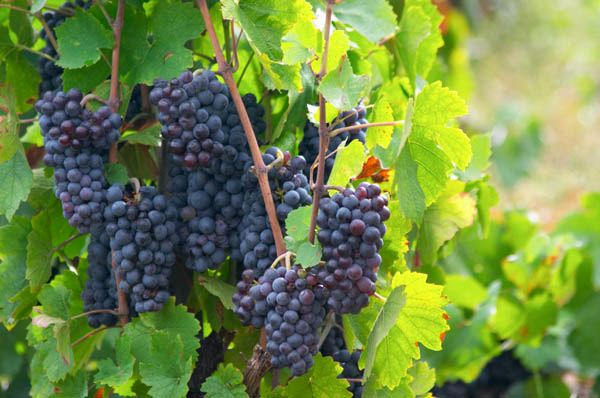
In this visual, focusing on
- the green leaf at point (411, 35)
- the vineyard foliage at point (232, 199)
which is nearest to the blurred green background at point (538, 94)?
the green leaf at point (411, 35)

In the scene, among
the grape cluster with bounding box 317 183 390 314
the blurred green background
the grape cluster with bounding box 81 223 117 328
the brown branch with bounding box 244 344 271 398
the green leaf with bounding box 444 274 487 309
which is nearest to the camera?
the grape cluster with bounding box 317 183 390 314

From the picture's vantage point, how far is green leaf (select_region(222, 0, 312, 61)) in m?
0.78

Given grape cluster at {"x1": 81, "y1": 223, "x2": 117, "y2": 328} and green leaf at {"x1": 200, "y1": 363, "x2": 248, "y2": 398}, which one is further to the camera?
grape cluster at {"x1": 81, "y1": 223, "x2": 117, "y2": 328}

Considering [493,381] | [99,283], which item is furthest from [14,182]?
[493,381]

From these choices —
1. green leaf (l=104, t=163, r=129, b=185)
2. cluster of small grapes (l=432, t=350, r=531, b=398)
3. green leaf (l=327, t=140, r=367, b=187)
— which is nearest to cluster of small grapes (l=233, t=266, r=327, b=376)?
green leaf (l=327, t=140, r=367, b=187)

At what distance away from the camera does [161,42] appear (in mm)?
896

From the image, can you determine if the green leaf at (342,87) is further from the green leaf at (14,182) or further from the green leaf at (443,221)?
the green leaf at (14,182)

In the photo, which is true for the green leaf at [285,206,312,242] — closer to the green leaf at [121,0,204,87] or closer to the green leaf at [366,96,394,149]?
the green leaf at [366,96,394,149]

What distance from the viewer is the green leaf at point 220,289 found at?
0.85 metres

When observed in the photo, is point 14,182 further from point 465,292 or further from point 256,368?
point 465,292

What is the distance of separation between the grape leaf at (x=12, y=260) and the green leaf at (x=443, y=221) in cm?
60

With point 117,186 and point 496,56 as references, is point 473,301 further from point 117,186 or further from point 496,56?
point 496,56

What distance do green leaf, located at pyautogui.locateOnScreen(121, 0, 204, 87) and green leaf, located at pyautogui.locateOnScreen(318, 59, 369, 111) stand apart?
23cm

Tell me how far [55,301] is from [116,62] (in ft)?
1.11
